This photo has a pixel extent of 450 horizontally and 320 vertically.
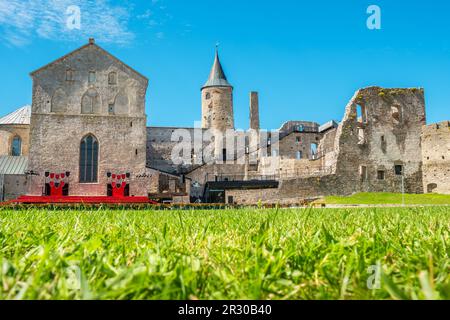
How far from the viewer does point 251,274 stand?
1.43 meters

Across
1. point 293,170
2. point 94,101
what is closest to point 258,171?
point 293,170

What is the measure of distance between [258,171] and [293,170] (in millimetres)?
5545

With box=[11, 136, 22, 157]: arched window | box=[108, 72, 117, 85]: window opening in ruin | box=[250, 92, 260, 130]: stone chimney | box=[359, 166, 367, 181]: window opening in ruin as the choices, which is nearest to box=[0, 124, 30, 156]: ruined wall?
box=[11, 136, 22, 157]: arched window

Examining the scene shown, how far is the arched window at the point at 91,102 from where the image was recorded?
32.8m

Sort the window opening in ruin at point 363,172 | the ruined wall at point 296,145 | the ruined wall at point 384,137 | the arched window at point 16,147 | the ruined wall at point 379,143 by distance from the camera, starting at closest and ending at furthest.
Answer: the ruined wall at point 379,143
the window opening in ruin at point 363,172
the ruined wall at point 384,137
the arched window at point 16,147
the ruined wall at point 296,145

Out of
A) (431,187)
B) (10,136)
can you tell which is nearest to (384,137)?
(431,187)

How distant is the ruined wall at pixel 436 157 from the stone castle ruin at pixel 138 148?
0.08 meters

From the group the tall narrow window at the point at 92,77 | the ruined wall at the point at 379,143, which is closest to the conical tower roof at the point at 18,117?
the tall narrow window at the point at 92,77

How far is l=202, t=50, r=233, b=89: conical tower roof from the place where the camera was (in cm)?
5931

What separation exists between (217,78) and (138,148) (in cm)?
3018

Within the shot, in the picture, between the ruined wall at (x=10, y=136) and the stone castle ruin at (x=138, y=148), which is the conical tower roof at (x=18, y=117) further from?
the ruined wall at (x=10, y=136)

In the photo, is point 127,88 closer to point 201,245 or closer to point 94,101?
point 94,101

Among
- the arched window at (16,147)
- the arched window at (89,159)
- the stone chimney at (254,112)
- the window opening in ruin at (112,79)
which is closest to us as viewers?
the arched window at (89,159)

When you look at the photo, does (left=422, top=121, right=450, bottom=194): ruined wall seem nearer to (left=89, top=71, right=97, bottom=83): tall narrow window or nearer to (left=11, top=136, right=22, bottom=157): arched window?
(left=89, top=71, right=97, bottom=83): tall narrow window
